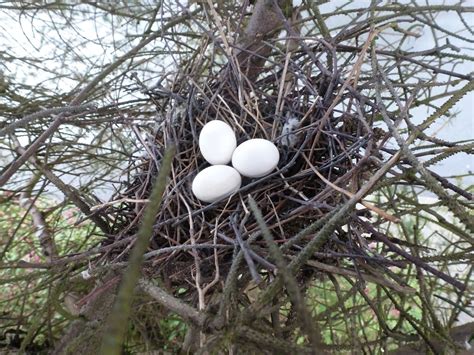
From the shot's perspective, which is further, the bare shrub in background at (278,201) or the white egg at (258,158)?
the white egg at (258,158)

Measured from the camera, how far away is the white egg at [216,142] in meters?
0.62

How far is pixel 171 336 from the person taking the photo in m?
1.04

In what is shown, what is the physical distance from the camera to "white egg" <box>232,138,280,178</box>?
0.58 m

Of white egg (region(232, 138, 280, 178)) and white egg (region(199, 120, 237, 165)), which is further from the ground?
white egg (region(199, 120, 237, 165))

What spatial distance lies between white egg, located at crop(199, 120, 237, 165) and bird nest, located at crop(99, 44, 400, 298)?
3 cm

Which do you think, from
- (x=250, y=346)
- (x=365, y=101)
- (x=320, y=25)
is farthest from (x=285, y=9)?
(x=250, y=346)

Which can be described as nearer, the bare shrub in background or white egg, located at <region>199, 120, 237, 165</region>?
the bare shrub in background

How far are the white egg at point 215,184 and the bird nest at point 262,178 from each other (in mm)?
13

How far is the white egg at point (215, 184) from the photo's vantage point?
0.58 m

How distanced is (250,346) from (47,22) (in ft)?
3.13

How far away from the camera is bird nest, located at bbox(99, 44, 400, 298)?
1.65 ft

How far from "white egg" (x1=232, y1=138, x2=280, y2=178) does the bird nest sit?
12 millimetres

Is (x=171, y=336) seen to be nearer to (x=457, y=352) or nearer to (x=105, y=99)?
(x=105, y=99)

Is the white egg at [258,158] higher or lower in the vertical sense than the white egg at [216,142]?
lower
